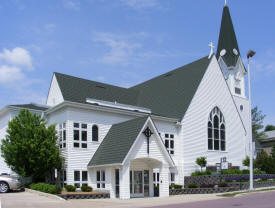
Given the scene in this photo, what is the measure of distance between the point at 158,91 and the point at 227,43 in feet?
46.5

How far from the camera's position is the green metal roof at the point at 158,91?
3444cm

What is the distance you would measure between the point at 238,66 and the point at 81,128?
26042 mm

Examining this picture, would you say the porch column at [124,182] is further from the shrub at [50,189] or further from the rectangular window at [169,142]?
the rectangular window at [169,142]

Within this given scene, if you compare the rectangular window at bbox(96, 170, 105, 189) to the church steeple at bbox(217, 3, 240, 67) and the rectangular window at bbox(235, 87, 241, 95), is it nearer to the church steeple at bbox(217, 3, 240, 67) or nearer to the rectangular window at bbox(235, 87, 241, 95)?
the rectangular window at bbox(235, 87, 241, 95)

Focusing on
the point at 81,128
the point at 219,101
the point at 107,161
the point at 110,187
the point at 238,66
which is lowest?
the point at 110,187

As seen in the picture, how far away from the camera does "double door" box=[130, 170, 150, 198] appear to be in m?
28.6

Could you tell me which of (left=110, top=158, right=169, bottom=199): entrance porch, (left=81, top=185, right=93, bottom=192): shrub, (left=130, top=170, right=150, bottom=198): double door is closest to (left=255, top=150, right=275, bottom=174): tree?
(left=110, top=158, right=169, bottom=199): entrance porch

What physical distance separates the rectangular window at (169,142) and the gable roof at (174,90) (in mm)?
2067

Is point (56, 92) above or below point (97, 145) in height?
above

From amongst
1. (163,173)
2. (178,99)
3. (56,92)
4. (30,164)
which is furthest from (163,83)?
(30,164)

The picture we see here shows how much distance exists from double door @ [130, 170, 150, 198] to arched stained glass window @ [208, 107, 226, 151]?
34.2ft

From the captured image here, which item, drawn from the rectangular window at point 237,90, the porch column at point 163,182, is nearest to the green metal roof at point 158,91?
the porch column at point 163,182

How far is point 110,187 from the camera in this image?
27172 millimetres

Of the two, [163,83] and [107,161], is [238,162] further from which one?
[107,161]
